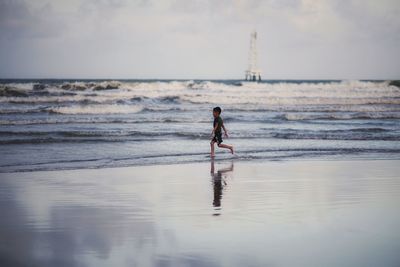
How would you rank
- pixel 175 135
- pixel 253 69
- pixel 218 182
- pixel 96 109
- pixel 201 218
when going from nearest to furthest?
pixel 201 218 → pixel 218 182 → pixel 175 135 → pixel 96 109 → pixel 253 69

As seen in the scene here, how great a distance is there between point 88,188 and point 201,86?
45.0 m

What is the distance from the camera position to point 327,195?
7133 mm

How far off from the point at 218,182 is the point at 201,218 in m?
2.64

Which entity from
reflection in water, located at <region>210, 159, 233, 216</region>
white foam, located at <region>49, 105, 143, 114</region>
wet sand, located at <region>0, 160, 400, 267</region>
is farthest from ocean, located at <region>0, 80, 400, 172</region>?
wet sand, located at <region>0, 160, 400, 267</region>

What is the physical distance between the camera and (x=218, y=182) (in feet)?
27.6

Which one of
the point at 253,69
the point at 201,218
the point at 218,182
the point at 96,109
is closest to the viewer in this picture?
the point at 201,218

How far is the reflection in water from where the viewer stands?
21.4 feet

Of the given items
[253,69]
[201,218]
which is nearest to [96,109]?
[201,218]

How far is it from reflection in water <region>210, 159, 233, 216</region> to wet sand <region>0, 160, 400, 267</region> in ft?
0.09

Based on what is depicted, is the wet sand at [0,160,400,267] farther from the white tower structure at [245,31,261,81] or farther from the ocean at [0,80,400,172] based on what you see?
the white tower structure at [245,31,261,81]

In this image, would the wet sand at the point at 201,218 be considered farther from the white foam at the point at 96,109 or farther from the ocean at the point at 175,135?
the white foam at the point at 96,109

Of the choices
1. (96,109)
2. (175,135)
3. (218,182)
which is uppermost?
(96,109)

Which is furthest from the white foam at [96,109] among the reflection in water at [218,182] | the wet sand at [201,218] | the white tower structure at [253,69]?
the white tower structure at [253,69]

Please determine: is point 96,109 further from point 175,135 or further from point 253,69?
point 253,69
